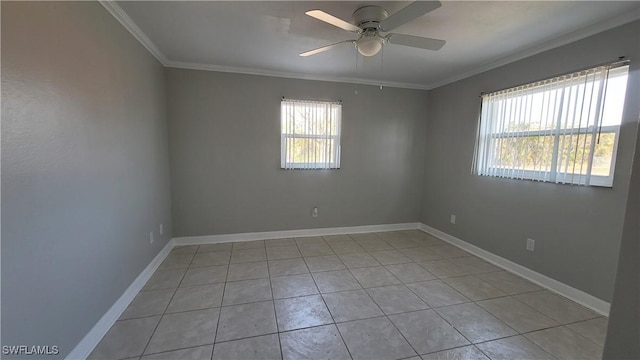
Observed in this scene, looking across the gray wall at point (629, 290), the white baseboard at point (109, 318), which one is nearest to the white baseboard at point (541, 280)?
the gray wall at point (629, 290)

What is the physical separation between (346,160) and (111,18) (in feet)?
9.64

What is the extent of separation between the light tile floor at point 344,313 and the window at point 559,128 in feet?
3.78

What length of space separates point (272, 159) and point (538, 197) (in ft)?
10.1

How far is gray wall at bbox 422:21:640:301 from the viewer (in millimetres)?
2035

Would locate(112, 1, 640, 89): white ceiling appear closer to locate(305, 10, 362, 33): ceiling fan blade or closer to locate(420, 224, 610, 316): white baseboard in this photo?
locate(305, 10, 362, 33): ceiling fan blade

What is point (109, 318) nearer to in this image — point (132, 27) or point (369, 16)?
point (132, 27)

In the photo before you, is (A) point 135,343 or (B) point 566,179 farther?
(B) point 566,179

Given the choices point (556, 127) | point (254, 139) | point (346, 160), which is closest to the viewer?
point (556, 127)

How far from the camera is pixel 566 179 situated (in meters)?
2.33

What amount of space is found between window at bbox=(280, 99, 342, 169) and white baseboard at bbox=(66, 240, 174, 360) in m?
1.98

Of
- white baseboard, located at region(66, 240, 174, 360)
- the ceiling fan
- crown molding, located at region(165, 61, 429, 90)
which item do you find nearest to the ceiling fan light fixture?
the ceiling fan

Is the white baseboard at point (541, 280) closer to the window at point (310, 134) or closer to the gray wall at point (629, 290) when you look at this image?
the window at point (310, 134)

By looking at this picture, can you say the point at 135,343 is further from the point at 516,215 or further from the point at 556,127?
the point at 556,127

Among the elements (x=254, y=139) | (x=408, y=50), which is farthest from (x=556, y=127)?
(x=254, y=139)
